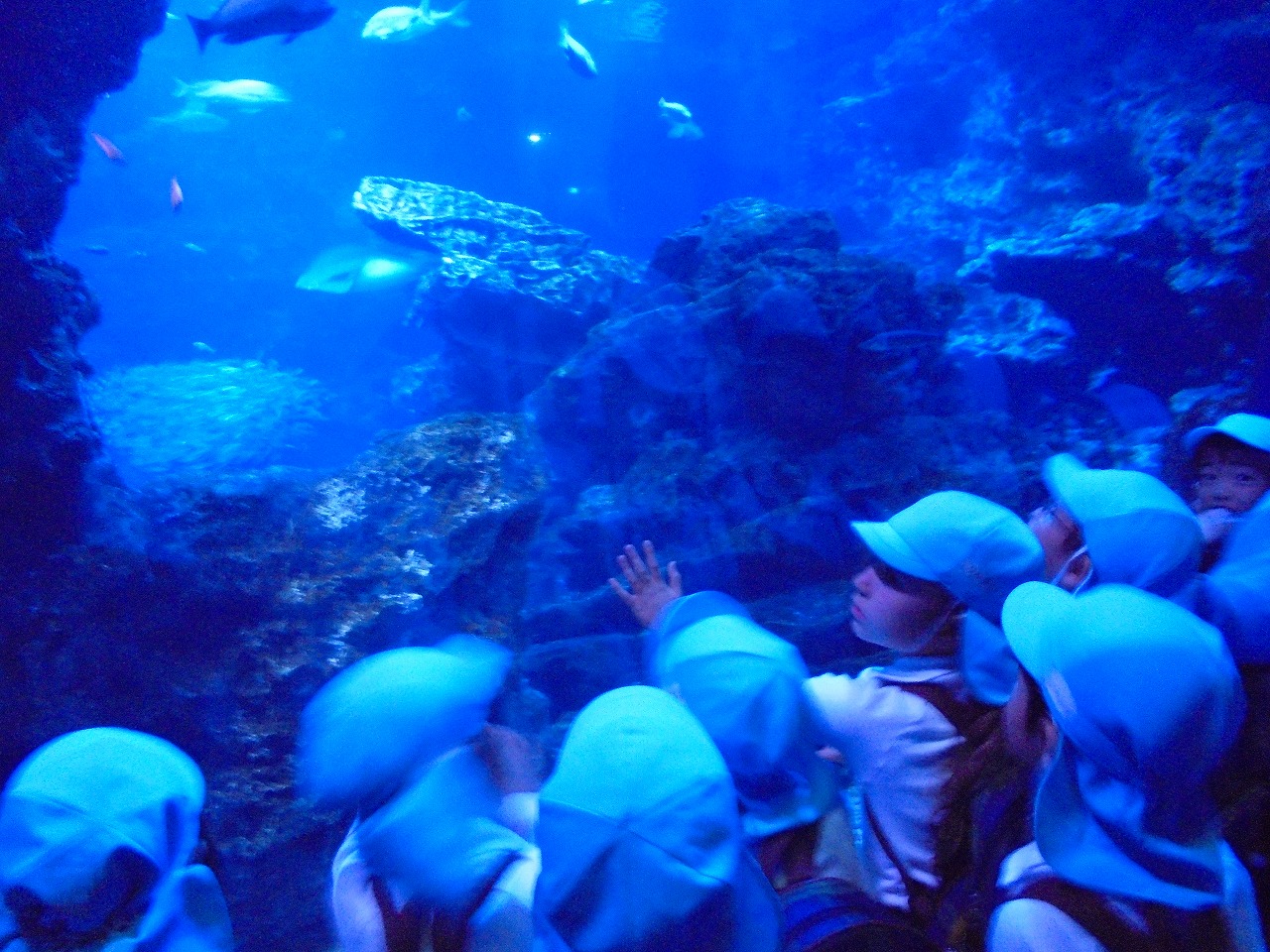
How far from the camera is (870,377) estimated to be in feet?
21.0

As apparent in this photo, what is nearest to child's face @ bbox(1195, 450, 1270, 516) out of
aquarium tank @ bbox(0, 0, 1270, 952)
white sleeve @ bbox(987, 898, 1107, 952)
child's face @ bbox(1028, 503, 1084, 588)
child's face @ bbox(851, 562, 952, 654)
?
aquarium tank @ bbox(0, 0, 1270, 952)

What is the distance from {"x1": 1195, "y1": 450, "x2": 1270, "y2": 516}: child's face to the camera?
2559 mm

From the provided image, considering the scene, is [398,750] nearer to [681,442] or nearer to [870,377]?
[681,442]

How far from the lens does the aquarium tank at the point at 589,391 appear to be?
12.7 feet

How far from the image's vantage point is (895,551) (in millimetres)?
1779

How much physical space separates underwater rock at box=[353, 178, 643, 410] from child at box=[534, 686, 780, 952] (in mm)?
8602

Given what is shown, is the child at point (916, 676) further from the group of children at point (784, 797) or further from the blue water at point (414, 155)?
the blue water at point (414, 155)

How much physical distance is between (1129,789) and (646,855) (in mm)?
783

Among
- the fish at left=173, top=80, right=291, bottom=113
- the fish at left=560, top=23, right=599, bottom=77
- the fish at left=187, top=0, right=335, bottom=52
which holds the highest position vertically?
the fish at left=173, top=80, right=291, bottom=113

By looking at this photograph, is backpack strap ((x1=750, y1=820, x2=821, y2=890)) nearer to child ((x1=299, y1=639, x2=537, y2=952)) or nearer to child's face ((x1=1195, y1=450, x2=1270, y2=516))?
child ((x1=299, y1=639, x2=537, y2=952))

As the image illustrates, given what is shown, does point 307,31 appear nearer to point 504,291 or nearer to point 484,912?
point 504,291

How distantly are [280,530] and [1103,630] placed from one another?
4.31m

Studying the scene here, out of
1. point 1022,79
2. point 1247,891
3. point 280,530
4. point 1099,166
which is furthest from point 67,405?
point 1022,79

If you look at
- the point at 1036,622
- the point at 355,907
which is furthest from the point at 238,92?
the point at 1036,622
